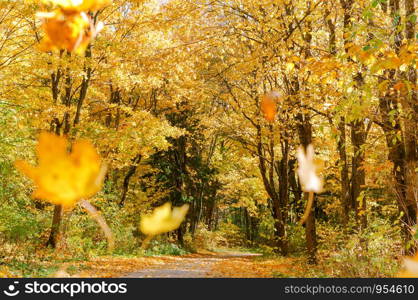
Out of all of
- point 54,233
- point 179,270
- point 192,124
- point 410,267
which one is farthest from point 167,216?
point 410,267

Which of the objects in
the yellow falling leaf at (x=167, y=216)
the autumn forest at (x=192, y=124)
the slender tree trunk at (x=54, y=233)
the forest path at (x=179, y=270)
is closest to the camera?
the autumn forest at (x=192, y=124)

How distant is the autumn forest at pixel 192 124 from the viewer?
701 cm

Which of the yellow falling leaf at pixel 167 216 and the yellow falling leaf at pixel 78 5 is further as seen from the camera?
the yellow falling leaf at pixel 167 216

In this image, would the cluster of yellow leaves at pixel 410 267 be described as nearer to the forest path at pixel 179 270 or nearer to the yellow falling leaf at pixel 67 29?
the yellow falling leaf at pixel 67 29

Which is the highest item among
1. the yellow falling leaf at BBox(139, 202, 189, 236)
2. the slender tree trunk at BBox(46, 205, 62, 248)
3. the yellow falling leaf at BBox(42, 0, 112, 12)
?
the yellow falling leaf at BBox(139, 202, 189, 236)

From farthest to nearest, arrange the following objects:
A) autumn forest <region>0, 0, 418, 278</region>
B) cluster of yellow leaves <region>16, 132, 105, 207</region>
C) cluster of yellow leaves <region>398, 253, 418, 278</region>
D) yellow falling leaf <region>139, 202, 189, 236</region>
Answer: yellow falling leaf <region>139, 202, 189, 236</region>, cluster of yellow leaves <region>16, 132, 105, 207</region>, autumn forest <region>0, 0, 418, 278</region>, cluster of yellow leaves <region>398, 253, 418, 278</region>

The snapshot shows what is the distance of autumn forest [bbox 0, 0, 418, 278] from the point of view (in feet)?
23.0

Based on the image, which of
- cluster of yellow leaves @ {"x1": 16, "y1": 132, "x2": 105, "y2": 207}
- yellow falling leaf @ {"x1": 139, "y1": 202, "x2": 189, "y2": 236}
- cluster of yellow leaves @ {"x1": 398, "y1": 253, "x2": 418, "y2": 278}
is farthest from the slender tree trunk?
→ cluster of yellow leaves @ {"x1": 398, "y1": 253, "x2": 418, "y2": 278}

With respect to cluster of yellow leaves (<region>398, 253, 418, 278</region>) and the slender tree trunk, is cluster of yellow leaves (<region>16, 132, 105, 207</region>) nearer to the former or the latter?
the slender tree trunk

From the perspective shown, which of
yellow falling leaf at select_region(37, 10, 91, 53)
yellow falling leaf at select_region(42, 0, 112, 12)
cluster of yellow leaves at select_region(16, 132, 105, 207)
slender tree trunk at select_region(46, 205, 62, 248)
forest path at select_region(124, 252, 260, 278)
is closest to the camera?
yellow falling leaf at select_region(37, 10, 91, 53)

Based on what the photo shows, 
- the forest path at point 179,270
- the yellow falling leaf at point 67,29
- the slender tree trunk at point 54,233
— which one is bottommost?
the forest path at point 179,270

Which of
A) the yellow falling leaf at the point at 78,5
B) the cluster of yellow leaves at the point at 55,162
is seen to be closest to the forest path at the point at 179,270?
the cluster of yellow leaves at the point at 55,162

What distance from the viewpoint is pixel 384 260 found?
23.6ft

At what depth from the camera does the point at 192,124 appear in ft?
82.4
